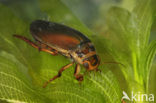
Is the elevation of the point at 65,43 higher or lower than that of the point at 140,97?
higher

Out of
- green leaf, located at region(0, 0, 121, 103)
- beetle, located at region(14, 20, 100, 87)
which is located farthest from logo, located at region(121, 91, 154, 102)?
beetle, located at region(14, 20, 100, 87)

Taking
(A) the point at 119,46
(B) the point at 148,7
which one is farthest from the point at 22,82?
(B) the point at 148,7

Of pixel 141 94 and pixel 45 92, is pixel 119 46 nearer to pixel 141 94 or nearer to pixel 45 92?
pixel 141 94

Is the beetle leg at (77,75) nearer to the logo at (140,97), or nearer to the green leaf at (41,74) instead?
the green leaf at (41,74)

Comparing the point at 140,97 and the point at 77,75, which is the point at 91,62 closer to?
the point at 77,75

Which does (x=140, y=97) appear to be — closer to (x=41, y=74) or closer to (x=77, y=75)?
(x=77, y=75)

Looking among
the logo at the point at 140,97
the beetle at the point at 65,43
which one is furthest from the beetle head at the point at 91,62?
the logo at the point at 140,97

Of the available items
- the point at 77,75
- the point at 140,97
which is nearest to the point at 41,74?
the point at 77,75
